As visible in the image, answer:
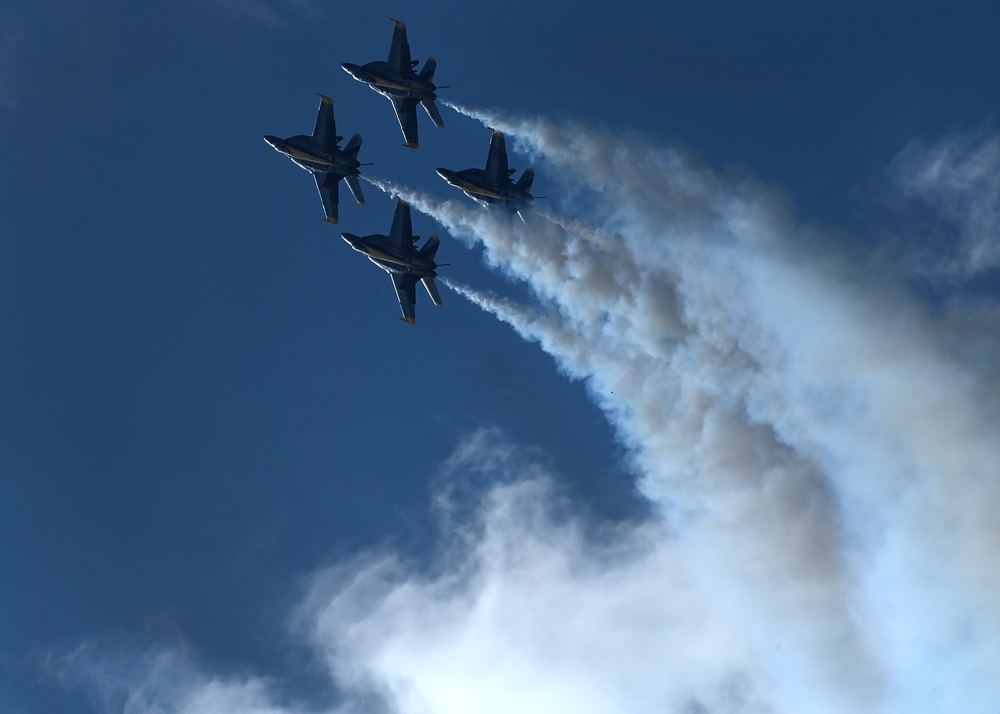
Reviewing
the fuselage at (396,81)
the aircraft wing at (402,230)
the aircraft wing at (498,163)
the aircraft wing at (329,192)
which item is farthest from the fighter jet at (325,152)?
the aircraft wing at (498,163)

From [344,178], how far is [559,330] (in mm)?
20417

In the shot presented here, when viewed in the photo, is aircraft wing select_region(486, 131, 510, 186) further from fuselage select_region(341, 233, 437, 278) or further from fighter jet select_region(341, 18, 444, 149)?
fuselage select_region(341, 233, 437, 278)

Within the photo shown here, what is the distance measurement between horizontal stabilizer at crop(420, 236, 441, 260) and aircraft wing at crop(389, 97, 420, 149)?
24.7ft

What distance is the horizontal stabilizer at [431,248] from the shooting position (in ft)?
313

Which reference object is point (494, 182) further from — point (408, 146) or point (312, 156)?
point (312, 156)

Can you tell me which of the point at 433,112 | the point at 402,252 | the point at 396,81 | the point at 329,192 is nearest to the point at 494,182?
the point at 433,112

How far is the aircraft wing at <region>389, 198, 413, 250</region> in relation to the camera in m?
95.7

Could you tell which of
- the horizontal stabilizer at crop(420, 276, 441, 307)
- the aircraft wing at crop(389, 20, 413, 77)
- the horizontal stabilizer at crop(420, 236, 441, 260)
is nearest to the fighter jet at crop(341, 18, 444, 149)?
the aircraft wing at crop(389, 20, 413, 77)

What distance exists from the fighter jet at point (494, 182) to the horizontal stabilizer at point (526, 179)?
160 millimetres

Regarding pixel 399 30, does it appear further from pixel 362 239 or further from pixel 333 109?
pixel 362 239

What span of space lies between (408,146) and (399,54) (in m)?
6.84

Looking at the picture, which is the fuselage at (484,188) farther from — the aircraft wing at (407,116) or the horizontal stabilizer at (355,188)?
the horizontal stabilizer at (355,188)

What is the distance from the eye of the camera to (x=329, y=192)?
322ft

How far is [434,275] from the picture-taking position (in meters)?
95.1
